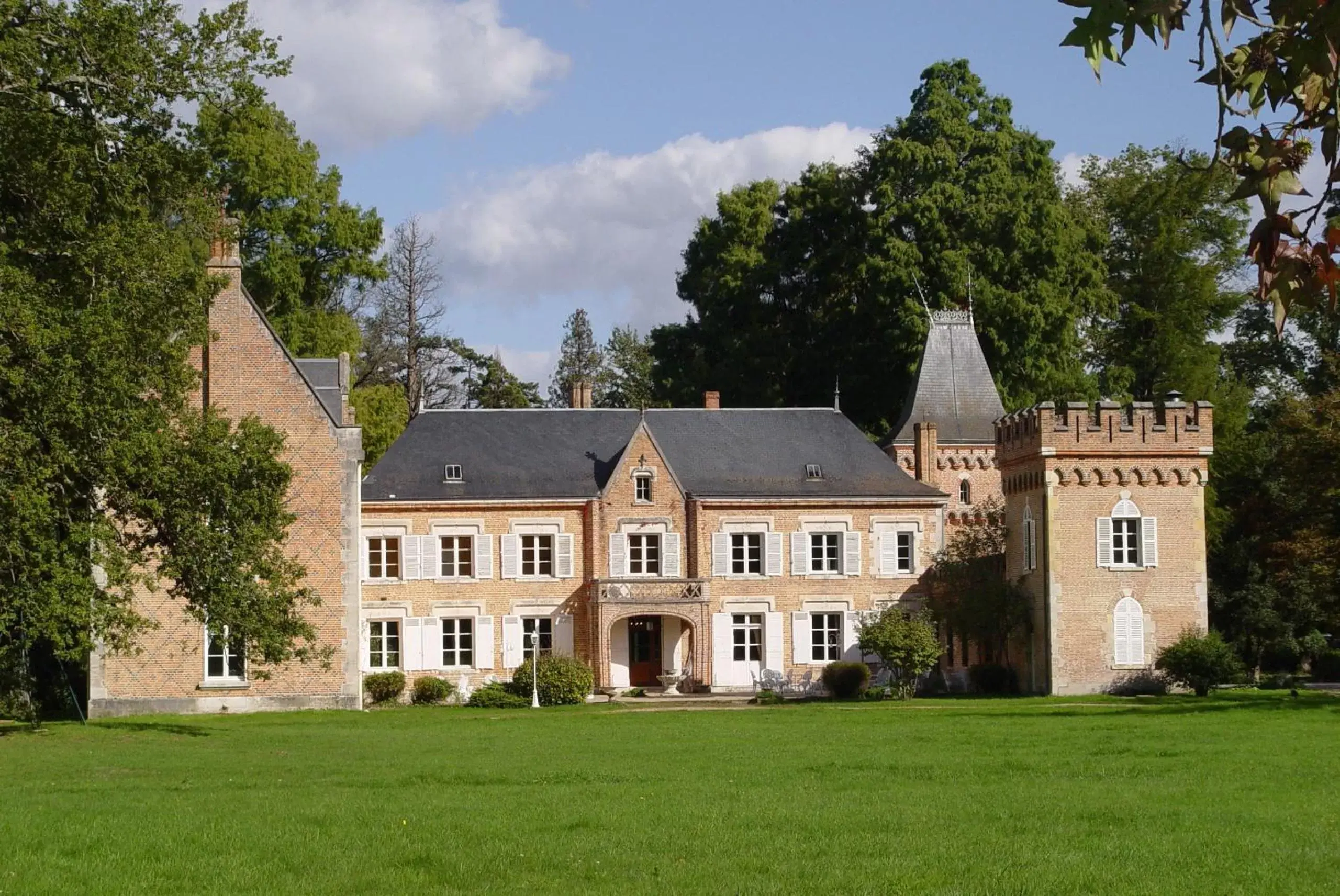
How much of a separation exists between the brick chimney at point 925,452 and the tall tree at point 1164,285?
8.95 m

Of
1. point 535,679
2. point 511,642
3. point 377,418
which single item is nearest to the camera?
point 535,679

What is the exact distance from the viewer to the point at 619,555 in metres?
44.6

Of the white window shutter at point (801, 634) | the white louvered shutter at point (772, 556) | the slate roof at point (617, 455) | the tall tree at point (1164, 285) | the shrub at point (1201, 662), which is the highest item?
the tall tree at point (1164, 285)

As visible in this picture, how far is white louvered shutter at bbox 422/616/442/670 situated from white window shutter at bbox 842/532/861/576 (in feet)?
35.1

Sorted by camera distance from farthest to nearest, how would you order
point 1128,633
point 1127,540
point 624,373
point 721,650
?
point 624,373, point 721,650, point 1127,540, point 1128,633

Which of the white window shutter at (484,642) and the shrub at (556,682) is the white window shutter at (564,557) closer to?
the white window shutter at (484,642)

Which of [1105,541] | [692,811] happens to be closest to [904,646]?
[1105,541]

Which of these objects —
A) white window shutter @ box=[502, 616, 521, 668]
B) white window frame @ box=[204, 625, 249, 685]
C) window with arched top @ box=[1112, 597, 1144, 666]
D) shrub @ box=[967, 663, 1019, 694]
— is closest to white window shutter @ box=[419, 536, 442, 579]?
white window shutter @ box=[502, 616, 521, 668]

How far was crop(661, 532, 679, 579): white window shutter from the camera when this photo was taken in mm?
44594

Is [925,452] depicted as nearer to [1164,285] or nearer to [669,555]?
[669,555]

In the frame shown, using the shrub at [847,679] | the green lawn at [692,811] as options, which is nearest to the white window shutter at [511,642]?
the shrub at [847,679]

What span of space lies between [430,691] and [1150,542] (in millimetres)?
17549

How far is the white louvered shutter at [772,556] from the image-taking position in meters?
45.0

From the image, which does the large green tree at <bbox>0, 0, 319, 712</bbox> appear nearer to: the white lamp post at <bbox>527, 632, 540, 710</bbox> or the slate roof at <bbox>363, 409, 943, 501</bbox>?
the white lamp post at <bbox>527, 632, 540, 710</bbox>
